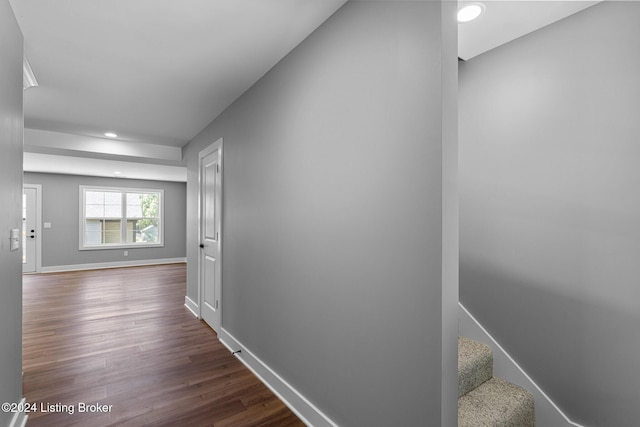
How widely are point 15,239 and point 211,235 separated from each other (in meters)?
1.90

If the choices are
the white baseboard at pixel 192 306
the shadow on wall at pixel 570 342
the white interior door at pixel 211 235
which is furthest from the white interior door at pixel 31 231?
the shadow on wall at pixel 570 342

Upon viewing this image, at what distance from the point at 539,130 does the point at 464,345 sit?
1.55 meters

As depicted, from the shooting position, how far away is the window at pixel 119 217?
24.5 ft

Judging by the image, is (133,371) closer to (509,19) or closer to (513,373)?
(513,373)

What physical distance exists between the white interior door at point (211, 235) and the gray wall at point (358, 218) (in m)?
0.92

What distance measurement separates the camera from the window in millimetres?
7480

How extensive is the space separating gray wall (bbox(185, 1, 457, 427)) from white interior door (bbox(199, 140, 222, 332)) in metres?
0.92

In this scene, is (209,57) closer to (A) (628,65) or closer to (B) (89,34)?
(B) (89,34)

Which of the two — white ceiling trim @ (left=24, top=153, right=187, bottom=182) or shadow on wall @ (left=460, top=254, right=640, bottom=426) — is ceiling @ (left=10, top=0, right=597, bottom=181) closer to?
shadow on wall @ (left=460, top=254, right=640, bottom=426)

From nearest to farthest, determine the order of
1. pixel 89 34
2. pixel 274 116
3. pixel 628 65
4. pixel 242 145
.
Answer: pixel 628 65
pixel 89 34
pixel 274 116
pixel 242 145

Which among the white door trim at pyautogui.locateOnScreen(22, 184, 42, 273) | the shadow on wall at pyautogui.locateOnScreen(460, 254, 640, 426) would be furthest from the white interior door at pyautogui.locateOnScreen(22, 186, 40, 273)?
the shadow on wall at pyautogui.locateOnScreen(460, 254, 640, 426)

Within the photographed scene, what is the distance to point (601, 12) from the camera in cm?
168

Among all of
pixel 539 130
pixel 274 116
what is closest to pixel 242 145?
pixel 274 116

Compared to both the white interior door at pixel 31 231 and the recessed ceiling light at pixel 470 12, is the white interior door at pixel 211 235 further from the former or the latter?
the white interior door at pixel 31 231
